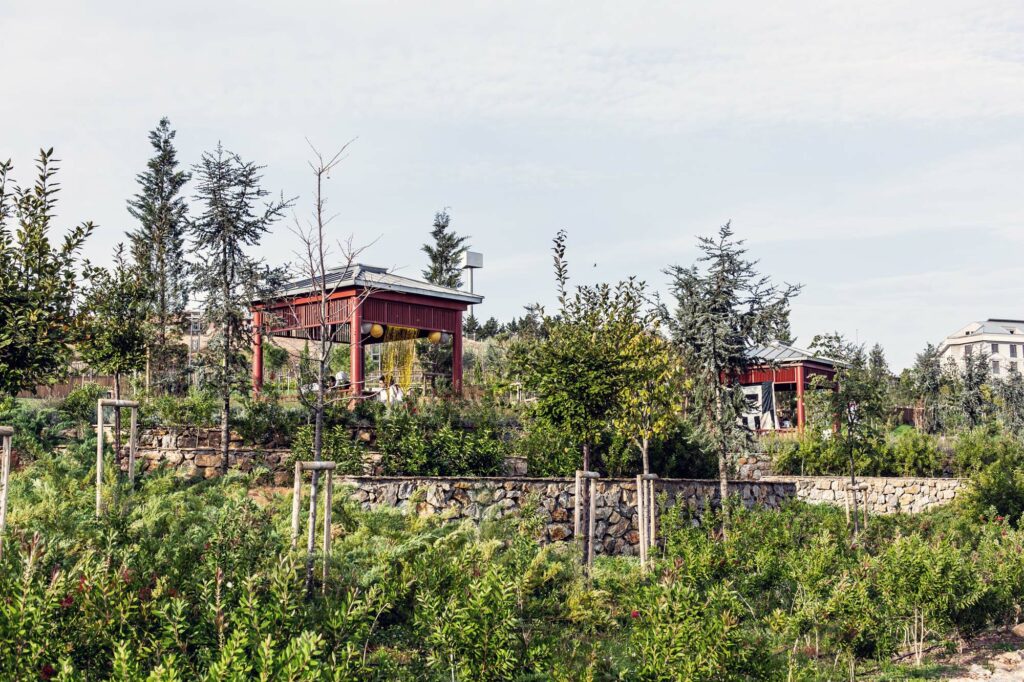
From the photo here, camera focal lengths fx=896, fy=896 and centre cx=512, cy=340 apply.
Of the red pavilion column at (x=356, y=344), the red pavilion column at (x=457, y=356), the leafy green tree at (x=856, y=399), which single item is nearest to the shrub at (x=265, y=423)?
the red pavilion column at (x=356, y=344)

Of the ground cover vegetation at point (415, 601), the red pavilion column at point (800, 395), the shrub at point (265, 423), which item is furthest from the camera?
the red pavilion column at point (800, 395)

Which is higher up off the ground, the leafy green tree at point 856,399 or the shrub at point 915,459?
the leafy green tree at point 856,399

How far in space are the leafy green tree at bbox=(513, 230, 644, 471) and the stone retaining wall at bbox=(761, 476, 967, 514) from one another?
31.3ft

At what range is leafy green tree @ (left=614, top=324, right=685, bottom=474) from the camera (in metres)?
13.1

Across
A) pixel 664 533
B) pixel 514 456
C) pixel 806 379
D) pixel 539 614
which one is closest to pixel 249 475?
pixel 514 456

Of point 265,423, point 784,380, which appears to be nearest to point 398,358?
point 265,423

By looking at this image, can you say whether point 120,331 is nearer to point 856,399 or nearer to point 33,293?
point 33,293

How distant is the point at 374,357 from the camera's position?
39.6 metres

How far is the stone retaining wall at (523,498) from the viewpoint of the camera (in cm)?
1348

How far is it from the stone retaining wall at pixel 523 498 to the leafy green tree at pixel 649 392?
1177 mm

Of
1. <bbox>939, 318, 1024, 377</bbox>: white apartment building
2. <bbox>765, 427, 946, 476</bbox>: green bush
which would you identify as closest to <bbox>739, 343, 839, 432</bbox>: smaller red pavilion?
<bbox>765, 427, 946, 476</bbox>: green bush

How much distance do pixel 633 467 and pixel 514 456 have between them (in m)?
2.47

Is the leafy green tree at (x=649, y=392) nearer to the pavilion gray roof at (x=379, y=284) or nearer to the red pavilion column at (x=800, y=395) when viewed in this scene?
the pavilion gray roof at (x=379, y=284)

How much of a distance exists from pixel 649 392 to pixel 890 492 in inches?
414
